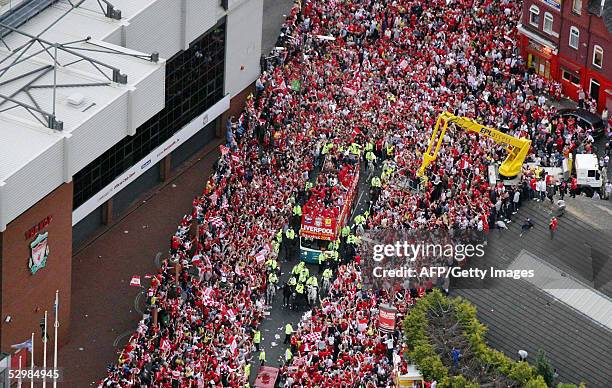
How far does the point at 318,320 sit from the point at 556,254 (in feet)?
→ 50.3

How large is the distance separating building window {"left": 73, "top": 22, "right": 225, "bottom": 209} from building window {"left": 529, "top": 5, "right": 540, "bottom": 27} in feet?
66.1

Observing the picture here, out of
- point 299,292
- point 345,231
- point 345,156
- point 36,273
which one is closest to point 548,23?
point 345,156

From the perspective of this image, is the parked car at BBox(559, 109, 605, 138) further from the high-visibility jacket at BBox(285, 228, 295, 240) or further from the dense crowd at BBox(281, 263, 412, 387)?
the dense crowd at BBox(281, 263, 412, 387)

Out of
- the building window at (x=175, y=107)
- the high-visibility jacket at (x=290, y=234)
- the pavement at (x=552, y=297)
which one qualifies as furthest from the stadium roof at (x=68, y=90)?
the pavement at (x=552, y=297)

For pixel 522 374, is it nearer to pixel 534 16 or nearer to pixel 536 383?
pixel 536 383

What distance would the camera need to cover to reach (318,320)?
11462cm

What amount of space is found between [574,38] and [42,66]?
122ft

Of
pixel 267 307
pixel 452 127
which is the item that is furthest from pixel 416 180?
pixel 267 307

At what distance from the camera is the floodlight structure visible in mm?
109500

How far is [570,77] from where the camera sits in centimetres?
13562

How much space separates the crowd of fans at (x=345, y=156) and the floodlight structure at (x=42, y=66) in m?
11.6

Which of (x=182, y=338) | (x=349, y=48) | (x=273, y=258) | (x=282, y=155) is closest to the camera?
(x=182, y=338)

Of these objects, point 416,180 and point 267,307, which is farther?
point 416,180

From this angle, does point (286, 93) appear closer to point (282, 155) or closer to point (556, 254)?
point (282, 155)
